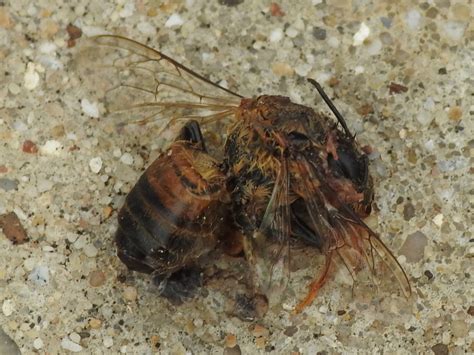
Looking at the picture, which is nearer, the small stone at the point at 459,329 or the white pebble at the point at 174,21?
the small stone at the point at 459,329

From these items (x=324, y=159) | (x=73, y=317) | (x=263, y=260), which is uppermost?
(x=324, y=159)

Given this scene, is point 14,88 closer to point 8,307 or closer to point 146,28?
point 146,28

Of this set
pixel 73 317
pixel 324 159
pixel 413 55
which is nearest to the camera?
pixel 324 159

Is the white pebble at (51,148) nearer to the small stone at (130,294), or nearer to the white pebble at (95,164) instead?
the white pebble at (95,164)

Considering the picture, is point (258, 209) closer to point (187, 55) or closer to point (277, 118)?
point (277, 118)

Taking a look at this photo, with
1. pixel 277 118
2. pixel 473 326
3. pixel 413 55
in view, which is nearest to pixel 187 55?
pixel 277 118

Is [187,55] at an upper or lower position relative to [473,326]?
upper

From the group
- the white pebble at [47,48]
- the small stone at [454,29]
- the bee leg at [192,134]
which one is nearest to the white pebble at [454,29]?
the small stone at [454,29]
